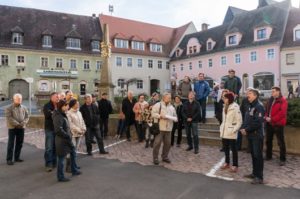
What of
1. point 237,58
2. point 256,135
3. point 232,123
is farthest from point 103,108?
point 237,58

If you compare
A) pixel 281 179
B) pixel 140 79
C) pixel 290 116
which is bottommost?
pixel 281 179

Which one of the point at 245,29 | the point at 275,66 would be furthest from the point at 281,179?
the point at 245,29

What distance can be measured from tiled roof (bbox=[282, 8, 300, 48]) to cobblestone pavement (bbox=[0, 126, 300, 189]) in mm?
30043

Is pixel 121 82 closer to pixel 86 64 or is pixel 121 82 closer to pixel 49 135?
pixel 86 64

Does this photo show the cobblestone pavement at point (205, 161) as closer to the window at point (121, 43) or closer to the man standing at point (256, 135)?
the man standing at point (256, 135)

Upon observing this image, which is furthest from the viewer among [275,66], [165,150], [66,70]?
[66,70]

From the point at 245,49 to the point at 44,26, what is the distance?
27.3 metres

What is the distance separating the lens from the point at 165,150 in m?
8.21

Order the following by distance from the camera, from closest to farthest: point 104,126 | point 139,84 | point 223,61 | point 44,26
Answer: point 104,126 < point 223,61 < point 44,26 < point 139,84

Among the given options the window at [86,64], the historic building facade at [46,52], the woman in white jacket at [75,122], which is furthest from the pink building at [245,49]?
the woman in white jacket at [75,122]

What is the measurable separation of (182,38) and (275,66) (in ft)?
64.1

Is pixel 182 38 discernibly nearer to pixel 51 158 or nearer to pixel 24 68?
pixel 24 68

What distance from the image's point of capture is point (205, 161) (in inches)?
322

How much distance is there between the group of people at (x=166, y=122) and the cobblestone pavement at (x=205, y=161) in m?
0.25
